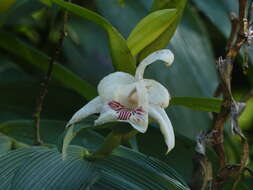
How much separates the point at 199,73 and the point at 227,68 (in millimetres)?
420

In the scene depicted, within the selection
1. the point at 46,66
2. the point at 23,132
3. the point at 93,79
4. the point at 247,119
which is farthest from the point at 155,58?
the point at 247,119

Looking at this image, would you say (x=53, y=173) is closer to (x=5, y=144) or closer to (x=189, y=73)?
(x=5, y=144)

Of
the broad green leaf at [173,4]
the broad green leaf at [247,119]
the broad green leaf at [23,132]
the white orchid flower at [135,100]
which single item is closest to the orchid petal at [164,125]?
the white orchid flower at [135,100]

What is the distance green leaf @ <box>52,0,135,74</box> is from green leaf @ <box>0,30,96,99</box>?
0.24 meters

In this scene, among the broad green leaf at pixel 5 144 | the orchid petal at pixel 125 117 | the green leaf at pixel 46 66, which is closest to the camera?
the orchid petal at pixel 125 117

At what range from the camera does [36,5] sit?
3.59 ft

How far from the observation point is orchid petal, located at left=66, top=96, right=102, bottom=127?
2.04 feet

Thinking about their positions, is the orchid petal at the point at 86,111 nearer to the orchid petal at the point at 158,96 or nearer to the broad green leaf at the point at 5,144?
the orchid petal at the point at 158,96

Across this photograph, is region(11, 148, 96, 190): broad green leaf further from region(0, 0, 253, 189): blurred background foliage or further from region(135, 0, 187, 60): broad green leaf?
region(135, 0, 187, 60): broad green leaf

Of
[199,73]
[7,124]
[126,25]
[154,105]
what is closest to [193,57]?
[199,73]

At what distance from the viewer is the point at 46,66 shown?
1007 mm

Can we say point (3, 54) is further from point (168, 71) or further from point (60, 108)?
point (168, 71)

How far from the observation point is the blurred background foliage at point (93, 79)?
2.25 feet

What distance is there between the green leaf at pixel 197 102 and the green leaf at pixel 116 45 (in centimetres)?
5
